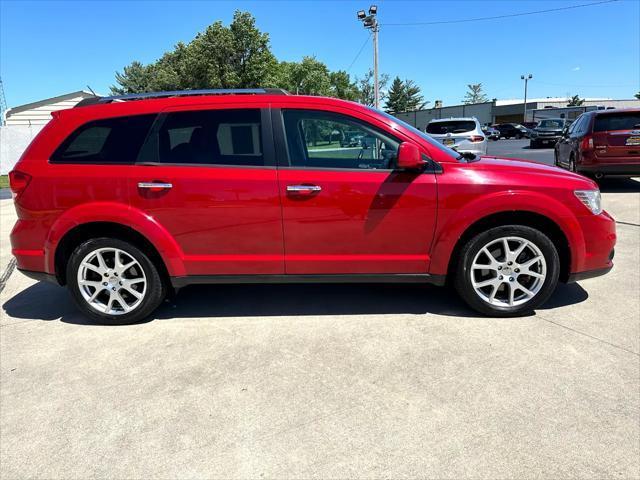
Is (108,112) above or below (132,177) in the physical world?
above

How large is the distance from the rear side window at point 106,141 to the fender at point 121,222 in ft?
1.28

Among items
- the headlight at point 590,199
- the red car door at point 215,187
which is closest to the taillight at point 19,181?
the red car door at point 215,187

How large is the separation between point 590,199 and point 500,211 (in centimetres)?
78

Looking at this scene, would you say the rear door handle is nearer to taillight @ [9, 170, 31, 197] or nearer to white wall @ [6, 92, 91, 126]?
taillight @ [9, 170, 31, 197]

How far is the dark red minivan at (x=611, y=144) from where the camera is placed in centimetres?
859

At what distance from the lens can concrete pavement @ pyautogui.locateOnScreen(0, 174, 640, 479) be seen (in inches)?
84.9

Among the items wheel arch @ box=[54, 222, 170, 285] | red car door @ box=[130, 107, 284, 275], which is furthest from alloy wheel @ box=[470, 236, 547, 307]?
wheel arch @ box=[54, 222, 170, 285]

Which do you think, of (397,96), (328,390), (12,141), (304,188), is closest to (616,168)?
(304,188)

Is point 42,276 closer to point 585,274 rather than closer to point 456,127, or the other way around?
point 585,274

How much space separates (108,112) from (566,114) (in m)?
57.5

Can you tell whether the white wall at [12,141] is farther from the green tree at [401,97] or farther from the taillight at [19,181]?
the green tree at [401,97]

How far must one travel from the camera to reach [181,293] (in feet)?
14.9

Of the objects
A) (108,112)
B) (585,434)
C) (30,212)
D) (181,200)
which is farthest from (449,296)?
(30,212)

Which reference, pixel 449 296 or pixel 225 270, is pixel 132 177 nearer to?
pixel 225 270
